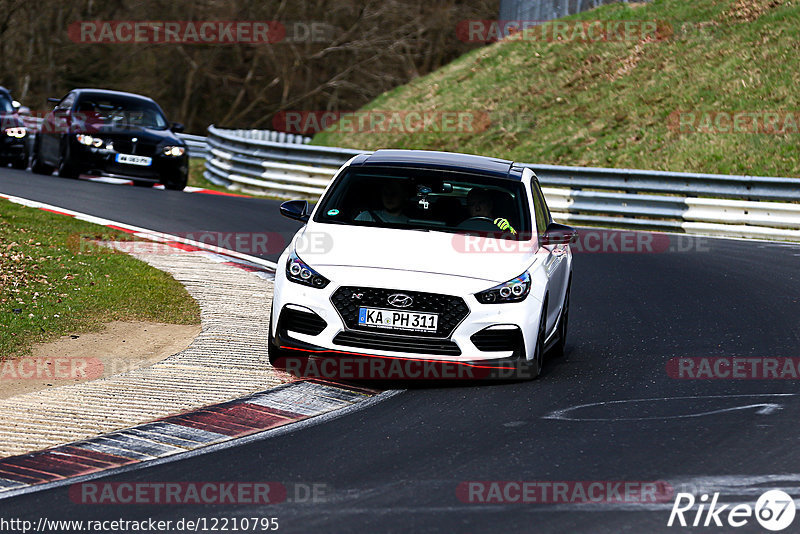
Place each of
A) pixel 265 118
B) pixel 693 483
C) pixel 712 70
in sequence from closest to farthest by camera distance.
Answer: pixel 693 483 < pixel 712 70 < pixel 265 118

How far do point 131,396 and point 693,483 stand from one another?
11.6 feet

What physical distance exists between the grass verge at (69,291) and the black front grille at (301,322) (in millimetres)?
2001

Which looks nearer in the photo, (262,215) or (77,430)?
(77,430)

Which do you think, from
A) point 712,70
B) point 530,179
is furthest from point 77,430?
point 712,70

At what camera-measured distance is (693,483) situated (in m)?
5.80

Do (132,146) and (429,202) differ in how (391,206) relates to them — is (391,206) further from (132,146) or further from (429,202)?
(132,146)

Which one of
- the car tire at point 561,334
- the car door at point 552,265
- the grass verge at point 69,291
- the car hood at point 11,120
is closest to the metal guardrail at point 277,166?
the car hood at point 11,120

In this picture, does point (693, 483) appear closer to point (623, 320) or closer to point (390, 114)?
point (623, 320)

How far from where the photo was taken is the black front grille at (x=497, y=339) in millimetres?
8008

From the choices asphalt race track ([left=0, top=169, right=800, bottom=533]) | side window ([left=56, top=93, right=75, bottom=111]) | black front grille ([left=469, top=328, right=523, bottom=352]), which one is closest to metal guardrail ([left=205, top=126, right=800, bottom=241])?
side window ([left=56, top=93, right=75, bottom=111])

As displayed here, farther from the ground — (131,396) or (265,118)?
(265,118)

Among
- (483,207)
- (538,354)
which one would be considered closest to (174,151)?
(483,207)

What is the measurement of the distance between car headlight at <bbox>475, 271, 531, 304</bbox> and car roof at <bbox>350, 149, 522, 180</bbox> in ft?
4.25

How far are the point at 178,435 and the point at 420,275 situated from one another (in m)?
2.00
